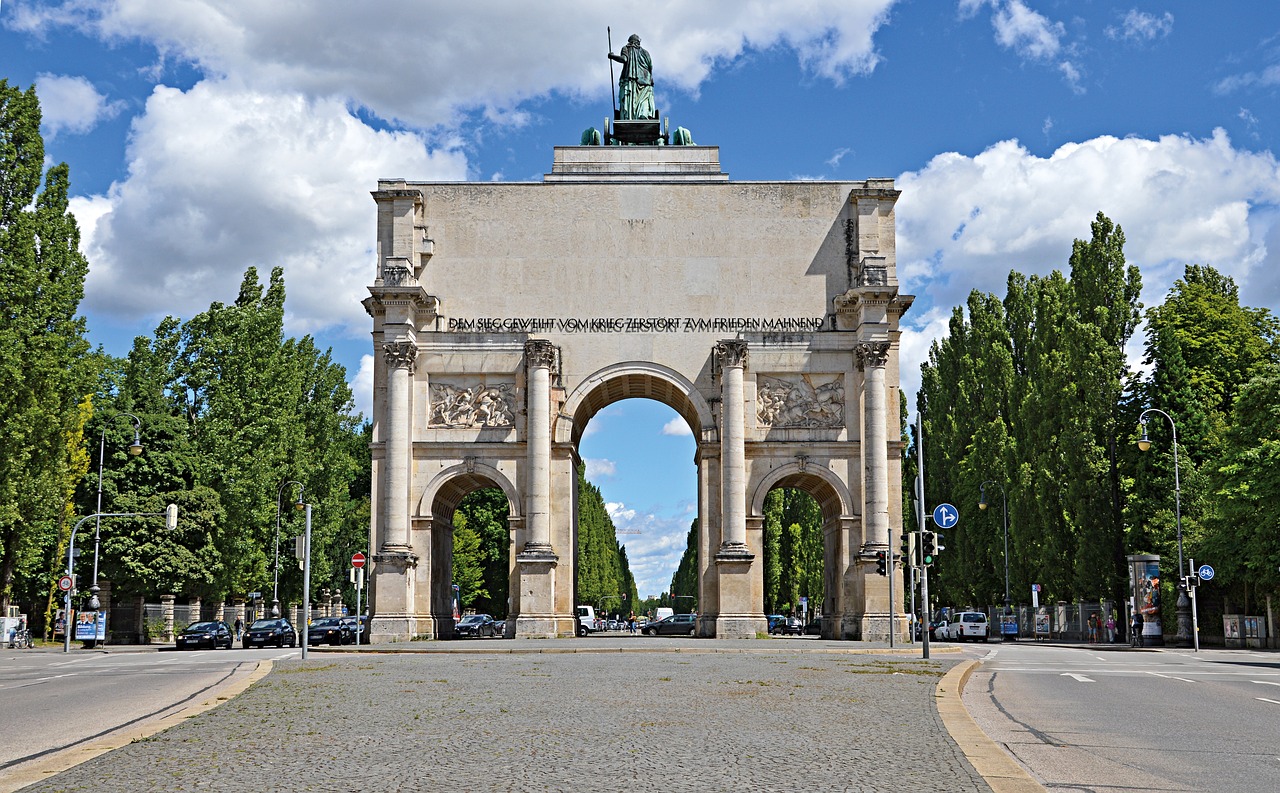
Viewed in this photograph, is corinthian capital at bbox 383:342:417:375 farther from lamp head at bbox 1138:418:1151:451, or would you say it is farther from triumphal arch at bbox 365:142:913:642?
A: lamp head at bbox 1138:418:1151:451

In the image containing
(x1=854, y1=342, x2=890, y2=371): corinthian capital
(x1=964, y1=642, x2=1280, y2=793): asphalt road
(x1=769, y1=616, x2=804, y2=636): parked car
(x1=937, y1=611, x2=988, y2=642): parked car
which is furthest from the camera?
(x1=769, y1=616, x2=804, y2=636): parked car

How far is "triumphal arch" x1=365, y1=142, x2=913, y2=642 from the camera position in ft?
156

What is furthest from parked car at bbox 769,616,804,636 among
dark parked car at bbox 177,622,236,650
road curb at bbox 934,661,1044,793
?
road curb at bbox 934,661,1044,793

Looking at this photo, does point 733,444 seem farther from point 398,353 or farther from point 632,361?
point 398,353

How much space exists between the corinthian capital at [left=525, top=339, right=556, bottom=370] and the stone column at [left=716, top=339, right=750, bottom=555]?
6.16m

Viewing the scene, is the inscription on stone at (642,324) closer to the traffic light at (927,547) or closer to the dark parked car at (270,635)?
the dark parked car at (270,635)

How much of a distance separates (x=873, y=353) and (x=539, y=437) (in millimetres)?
12536

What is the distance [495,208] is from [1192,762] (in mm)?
41361

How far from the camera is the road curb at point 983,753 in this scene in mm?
9594

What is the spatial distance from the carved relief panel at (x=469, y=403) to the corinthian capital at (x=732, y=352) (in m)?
7.91

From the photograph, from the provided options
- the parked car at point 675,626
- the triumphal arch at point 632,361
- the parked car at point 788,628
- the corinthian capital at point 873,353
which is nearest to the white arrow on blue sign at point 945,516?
the triumphal arch at point 632,361

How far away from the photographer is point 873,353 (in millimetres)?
48344

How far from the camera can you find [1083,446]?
55.8 meters

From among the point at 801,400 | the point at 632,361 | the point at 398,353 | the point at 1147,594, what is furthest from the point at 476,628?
the point at 1147,594
